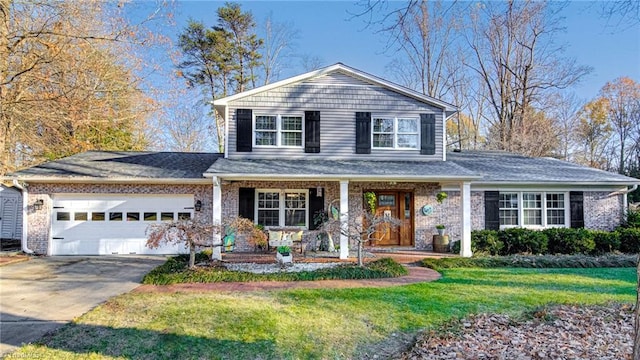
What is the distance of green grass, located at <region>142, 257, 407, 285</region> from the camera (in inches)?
316

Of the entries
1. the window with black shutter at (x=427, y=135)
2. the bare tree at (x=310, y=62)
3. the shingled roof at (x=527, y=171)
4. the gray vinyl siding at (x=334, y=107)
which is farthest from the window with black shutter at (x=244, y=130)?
the bare tree at (x=310, y=62)

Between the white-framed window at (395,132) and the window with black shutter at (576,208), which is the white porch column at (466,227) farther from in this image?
the window with black shutter at (576,208)

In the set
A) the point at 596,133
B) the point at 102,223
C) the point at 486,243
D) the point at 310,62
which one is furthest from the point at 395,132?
the point at 596,133

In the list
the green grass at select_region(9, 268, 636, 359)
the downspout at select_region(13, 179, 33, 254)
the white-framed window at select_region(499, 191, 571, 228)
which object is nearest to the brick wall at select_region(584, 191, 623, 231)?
the white-framed window at select_region(499, 191, 571, 228)

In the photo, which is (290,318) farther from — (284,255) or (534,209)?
(534,209)

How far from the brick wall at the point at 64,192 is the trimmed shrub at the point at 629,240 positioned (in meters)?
13.8

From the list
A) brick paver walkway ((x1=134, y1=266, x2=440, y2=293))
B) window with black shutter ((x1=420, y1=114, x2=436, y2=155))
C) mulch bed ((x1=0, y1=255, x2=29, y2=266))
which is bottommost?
brick paver walkway ((x1=134, y1=266, x2=440, y2=293))

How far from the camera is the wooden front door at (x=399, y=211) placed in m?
12.9

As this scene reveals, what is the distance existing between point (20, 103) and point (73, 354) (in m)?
7.64

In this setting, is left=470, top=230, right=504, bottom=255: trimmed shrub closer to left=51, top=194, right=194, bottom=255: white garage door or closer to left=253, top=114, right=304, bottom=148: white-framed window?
left=253, top=114, right=304, bottom=148: white-framed window

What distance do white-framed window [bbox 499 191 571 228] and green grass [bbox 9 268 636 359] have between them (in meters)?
4.74

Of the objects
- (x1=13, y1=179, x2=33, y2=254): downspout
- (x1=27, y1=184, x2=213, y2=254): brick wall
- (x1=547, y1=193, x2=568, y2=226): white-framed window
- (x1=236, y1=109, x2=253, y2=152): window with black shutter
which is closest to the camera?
(x1=13, y1=179, x2=33, y2=254): downspout

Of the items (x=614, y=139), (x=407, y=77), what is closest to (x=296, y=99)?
(x=407, y=77)

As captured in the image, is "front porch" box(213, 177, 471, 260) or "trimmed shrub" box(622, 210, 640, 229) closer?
"front porch" box(213, 177, 471, 260)
